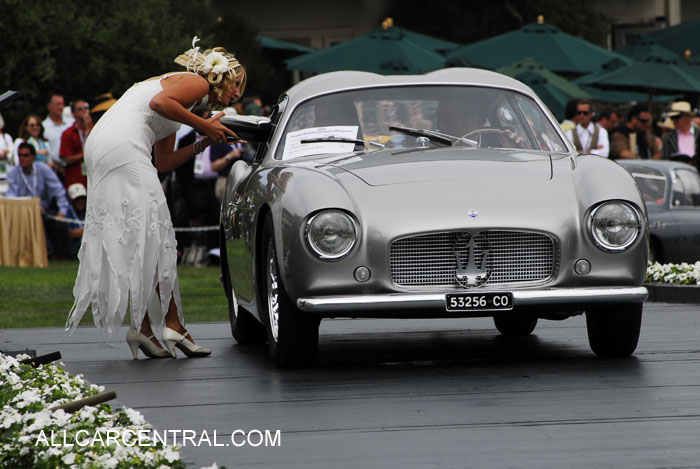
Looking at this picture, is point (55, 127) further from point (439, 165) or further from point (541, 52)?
point (439, 165)

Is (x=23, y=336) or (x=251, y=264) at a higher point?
(x=251, y=264)

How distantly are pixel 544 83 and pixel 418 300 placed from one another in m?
16.0

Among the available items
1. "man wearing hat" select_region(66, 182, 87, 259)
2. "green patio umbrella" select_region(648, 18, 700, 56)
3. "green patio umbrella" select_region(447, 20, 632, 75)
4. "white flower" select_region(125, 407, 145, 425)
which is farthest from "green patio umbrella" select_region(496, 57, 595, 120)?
"white flower" select_region(125, 407, 145, 425)

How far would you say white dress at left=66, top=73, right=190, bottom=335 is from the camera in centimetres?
830

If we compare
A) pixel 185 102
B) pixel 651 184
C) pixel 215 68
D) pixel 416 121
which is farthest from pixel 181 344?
pixel 651 184

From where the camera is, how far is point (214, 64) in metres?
8.39

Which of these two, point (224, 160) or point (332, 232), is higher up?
point (332, 232)

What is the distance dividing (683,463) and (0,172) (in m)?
15.7

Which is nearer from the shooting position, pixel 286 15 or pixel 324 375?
pixel 324 375

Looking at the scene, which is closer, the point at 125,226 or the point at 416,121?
the point at 125,226

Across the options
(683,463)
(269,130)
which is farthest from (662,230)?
(683,463)

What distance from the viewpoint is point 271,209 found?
752 centimetres

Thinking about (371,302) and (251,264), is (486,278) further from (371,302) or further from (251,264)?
(251,264)

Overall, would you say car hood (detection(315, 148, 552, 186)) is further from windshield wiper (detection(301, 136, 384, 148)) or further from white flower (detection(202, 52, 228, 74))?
white flower (detection(202, 52, 228, 74))
